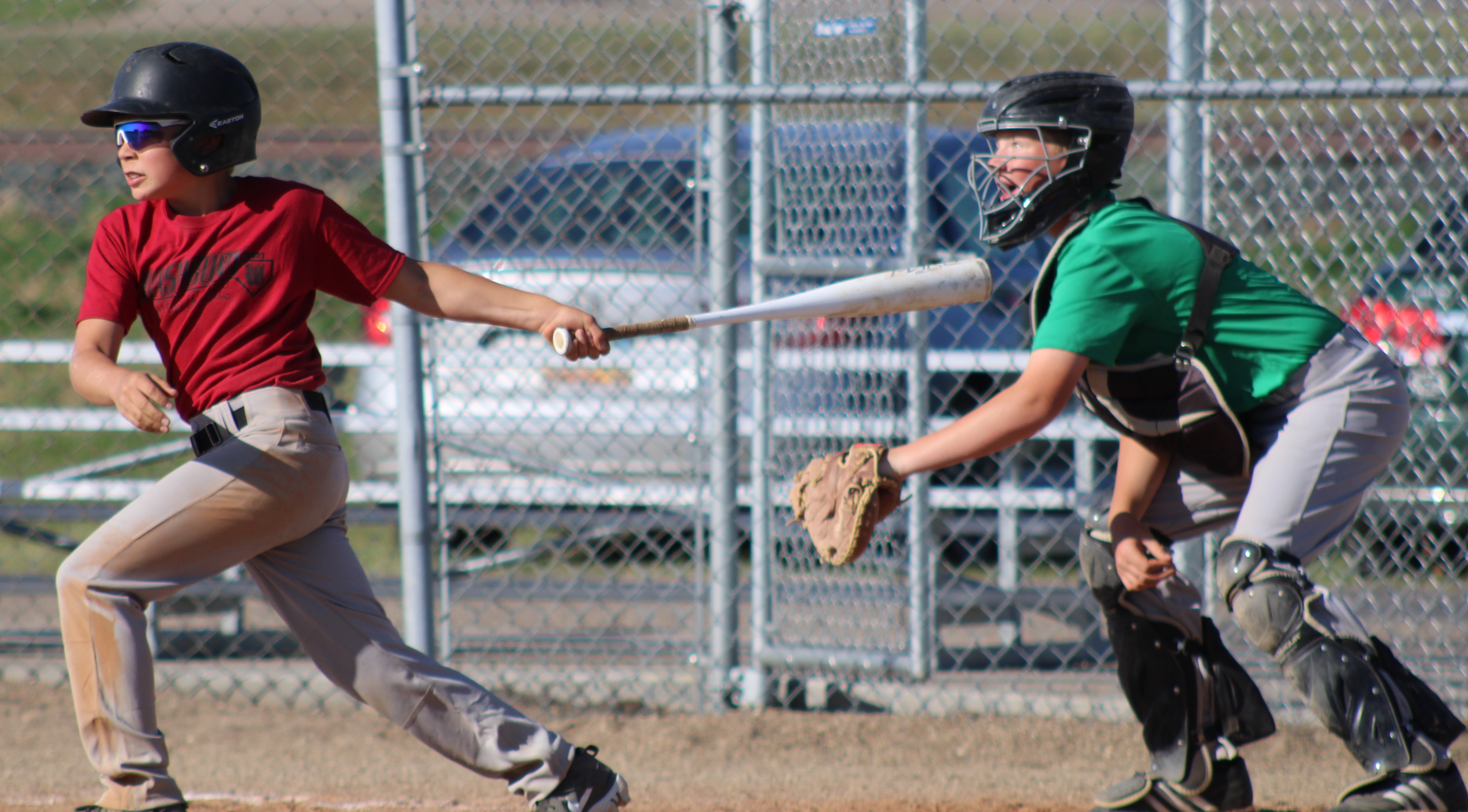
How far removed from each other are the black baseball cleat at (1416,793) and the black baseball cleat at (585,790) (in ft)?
5.06

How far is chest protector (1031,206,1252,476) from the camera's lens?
267 cm

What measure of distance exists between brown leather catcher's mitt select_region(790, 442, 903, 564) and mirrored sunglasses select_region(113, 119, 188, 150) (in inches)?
58.6

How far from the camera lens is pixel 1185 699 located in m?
3.05

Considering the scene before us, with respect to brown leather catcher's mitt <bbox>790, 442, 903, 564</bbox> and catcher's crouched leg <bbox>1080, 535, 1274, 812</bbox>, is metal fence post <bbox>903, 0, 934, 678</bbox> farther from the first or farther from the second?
brown leather catcher's mitt <bbox>790, 442, 903, 564</bbox>

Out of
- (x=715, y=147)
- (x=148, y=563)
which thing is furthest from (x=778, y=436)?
(x=148, y=563)

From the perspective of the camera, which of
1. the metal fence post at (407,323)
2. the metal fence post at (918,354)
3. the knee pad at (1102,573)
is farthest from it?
the metal fence post at (918,354)

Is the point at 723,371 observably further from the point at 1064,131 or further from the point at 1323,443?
the point at 1323,443

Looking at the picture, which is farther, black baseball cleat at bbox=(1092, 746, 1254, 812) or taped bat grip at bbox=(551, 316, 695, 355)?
black baseball cleat at bbox=(1092, 746, 1254, 812)

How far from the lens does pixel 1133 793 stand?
124 inches

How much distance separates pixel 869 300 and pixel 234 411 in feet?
4.42

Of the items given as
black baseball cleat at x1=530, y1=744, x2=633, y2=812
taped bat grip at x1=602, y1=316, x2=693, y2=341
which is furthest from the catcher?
black baseball cleat at x1=530, y1=744, x2=633, y2=812

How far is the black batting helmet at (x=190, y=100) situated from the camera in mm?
2629

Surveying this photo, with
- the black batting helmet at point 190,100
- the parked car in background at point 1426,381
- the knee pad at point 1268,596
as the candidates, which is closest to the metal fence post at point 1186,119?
the parked car in background at point 1426,381

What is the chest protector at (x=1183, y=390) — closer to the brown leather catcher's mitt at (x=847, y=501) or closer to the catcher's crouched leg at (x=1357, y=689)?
the catcher's crouched leg at (x=1357, y=689)
